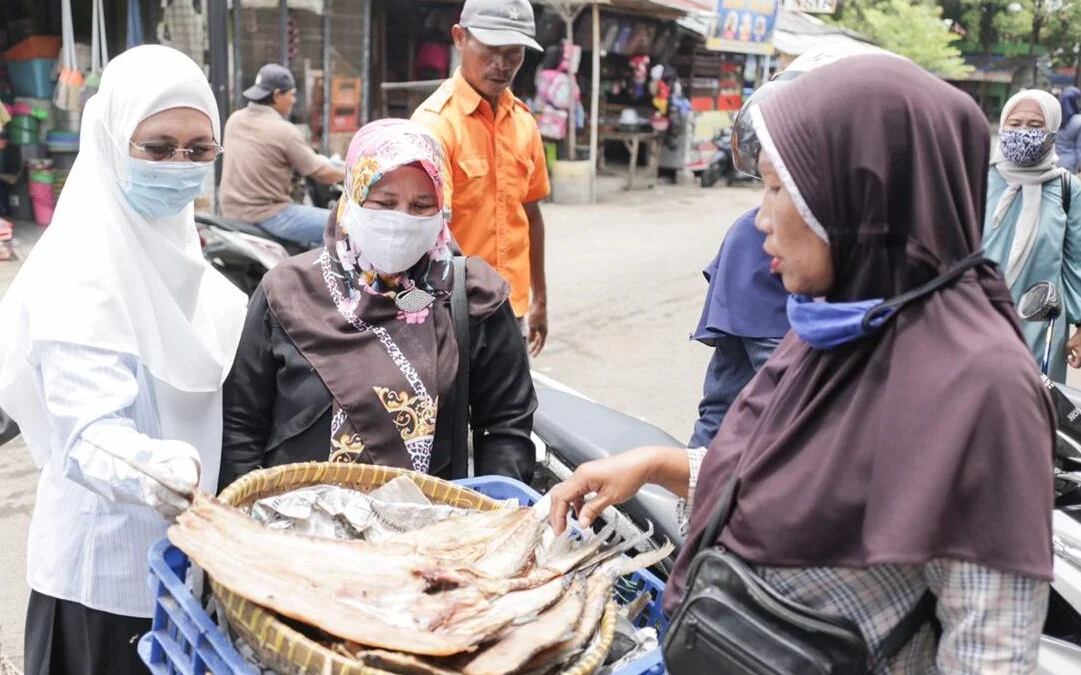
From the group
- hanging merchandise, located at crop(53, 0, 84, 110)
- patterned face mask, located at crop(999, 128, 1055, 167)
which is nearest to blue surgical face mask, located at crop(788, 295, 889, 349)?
patterned face mask, located at crop(999, 128, 1055, 167)

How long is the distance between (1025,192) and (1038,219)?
146 millimetres

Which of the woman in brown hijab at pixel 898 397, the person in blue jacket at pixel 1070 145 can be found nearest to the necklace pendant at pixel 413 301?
the woman in brown hijab at pixel 898 397

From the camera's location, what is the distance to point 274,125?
20.8 feet

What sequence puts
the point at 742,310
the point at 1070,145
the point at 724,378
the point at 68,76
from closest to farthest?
the point at 742,310
the point at 724,378
the point at 68,76
the point at 1070,145

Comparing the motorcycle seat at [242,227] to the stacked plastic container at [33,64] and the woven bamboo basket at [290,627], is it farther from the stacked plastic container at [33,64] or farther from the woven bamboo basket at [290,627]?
the woven bamboo basket at [290,627]

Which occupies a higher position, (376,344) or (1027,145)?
(1027,145)

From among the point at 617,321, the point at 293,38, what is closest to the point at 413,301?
the point at 617,321

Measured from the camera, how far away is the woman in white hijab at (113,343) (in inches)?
67.2

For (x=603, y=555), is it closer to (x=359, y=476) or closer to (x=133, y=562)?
(x=359, y=476)

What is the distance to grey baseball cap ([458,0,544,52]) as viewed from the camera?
3.69 m

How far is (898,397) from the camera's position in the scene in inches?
45.2

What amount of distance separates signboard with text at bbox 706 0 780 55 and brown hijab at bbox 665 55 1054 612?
608 inches

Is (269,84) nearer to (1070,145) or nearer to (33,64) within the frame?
(33,64)

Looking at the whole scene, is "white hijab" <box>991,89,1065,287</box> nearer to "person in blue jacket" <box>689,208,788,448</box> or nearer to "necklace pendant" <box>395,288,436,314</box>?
"person in blue jacket" <box>689,208,788,448</box>
